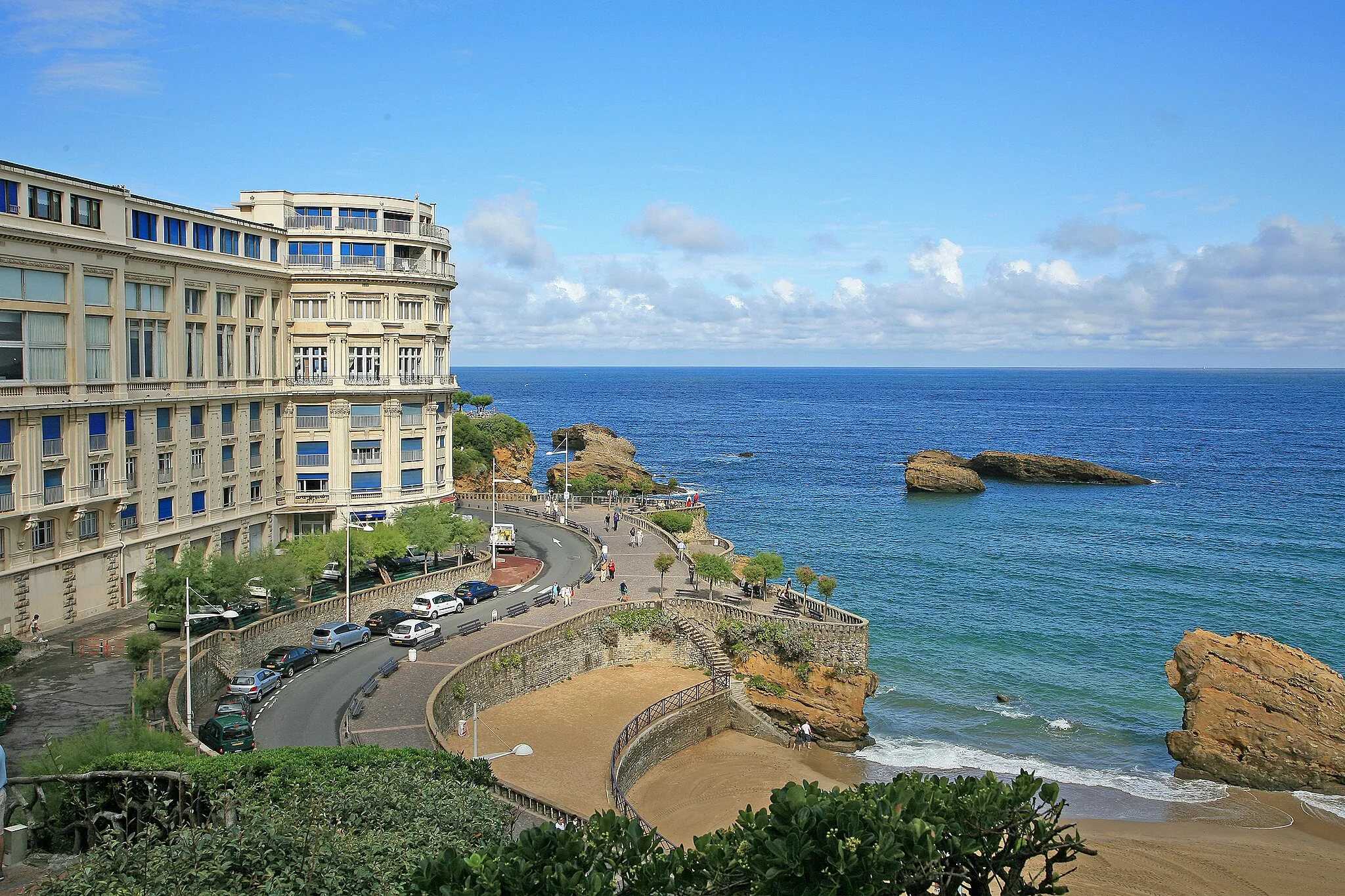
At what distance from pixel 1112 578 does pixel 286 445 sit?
182 feet

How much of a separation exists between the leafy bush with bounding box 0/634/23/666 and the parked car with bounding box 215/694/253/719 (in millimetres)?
8053

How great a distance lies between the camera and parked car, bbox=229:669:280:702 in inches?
1474

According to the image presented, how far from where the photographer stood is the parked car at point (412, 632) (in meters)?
44.9

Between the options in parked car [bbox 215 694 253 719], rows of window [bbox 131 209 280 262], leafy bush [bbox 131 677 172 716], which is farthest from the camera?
rows of window [bbox 131 209 280 262]

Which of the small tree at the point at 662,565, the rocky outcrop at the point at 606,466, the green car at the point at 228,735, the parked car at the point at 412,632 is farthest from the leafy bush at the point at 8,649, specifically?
the rocky outcrop at the point at 606,466

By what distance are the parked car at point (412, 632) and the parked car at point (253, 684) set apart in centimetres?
677

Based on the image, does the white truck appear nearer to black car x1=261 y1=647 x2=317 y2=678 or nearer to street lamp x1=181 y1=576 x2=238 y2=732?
black car x1=261 y1=647 x2=317 y2=678

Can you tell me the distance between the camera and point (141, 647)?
36188 mm

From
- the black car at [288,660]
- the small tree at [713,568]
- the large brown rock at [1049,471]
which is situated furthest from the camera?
the large brown rock at [1049,471]

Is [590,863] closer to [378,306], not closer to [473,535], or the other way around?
[473,535]

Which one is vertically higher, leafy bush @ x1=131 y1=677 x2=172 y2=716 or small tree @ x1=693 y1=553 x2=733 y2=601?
small tree @ x1=693 y1=553 x2=733 y2=601

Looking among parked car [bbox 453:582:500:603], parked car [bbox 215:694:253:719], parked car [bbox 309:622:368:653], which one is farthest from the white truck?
parked car [bbox 215:694:253:719]

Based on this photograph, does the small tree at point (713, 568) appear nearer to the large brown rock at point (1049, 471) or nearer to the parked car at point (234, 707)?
the parked car at point (234, 707)

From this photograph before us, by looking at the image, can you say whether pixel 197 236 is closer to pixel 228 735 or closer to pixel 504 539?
pixel 504 539
